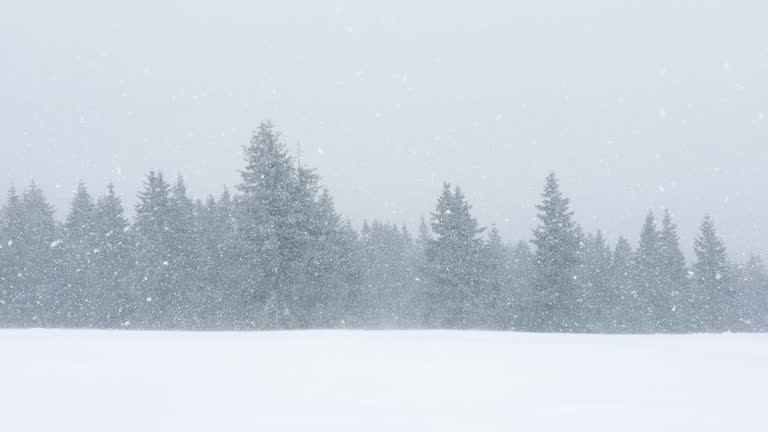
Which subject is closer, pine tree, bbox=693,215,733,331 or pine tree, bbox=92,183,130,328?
pine tree, bbox=92,183,130,328

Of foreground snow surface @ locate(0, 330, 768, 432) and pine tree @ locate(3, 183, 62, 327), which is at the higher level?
pine tree @ locate(3, 183, 62, 327)

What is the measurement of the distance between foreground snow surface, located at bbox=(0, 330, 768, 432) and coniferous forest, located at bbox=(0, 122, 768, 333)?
19396 mm

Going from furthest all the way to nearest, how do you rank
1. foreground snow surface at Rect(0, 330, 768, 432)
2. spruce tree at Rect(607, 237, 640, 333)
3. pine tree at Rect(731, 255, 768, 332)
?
pine tree at Rect(731, 255, 768, 332) < spruce tree at Rect(607, 237, 640, 333) < foreground snow surface at Rect(0, 330, 768, 432)

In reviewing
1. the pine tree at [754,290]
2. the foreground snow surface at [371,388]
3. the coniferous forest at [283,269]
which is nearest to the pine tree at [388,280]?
the coniferous forest at [283,269]

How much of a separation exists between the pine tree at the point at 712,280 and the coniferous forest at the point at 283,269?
0.29 feet

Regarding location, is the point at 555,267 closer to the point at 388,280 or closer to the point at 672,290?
the point at 672,290

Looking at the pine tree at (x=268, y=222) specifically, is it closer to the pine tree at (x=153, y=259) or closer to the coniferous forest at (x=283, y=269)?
the coniferous forest at (x=283, y=269)

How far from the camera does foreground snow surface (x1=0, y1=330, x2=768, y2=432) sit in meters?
4.76

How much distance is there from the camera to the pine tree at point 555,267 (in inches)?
1369

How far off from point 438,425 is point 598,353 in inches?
169

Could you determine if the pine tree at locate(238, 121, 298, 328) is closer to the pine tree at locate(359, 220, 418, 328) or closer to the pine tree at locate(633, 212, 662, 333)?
the pine tree at locate(359, 220, 418, 328)

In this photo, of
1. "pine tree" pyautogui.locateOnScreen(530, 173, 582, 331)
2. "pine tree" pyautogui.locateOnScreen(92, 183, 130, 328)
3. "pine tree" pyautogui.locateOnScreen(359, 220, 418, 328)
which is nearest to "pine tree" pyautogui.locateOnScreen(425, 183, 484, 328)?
"pine tree" pyautogui.locateOnScreen(530, 173, 582, 331)

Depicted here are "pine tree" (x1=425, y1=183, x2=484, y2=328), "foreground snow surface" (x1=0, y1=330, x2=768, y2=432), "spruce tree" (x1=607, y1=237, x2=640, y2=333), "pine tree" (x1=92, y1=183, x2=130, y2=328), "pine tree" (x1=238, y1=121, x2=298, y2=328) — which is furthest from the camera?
"spruce tree" (x1=607, y1=237, x2=640, y2=333)

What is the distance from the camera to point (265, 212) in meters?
27.4
